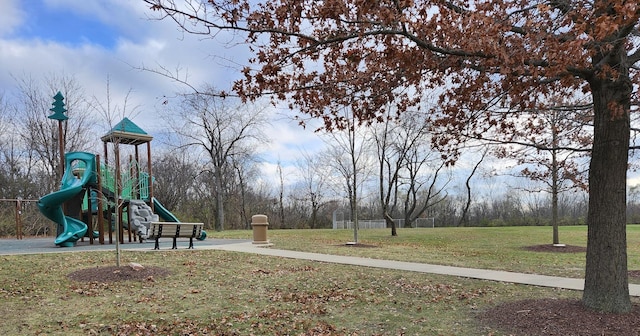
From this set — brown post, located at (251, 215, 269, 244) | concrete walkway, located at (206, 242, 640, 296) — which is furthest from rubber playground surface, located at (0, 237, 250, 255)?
concrete walkway, located at (206, 242, 640, 296)

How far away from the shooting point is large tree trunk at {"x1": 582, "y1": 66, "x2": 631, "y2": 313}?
548cm

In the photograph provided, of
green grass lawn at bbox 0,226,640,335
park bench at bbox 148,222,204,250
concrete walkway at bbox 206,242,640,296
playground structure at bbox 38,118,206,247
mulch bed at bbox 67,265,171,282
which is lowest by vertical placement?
concrete walkway at bbox 206,242,640,296

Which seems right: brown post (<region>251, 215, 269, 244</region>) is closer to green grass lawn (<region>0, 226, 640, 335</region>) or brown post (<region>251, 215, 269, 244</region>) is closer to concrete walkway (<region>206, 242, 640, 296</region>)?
concrete walkway (<region>206, 242, 640, 296</region>)

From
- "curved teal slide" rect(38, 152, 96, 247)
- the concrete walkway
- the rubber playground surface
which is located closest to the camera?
the concrete walkway

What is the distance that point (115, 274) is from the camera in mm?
8219

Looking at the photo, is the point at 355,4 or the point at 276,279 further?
the point at 276,279

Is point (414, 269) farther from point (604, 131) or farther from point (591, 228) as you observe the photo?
point (604, 131)

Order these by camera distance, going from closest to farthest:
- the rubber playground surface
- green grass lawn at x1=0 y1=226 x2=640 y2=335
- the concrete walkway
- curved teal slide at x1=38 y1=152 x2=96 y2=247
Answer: green grass lawn at x1=0 y1=226 x2=640 y2=335 < the concrete walkway < the rubber playground surface < curved teal slide at x1=38 y1=152 x2=96 y2=247

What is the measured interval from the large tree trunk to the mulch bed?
7306 mm

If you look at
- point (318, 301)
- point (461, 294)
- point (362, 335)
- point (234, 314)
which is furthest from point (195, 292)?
point (461, 294)

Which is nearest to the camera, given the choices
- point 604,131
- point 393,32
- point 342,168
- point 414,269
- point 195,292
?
point 393,32

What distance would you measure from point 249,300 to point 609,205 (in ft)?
17.1

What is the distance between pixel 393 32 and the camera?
480 cm

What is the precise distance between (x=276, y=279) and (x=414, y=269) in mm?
3288
